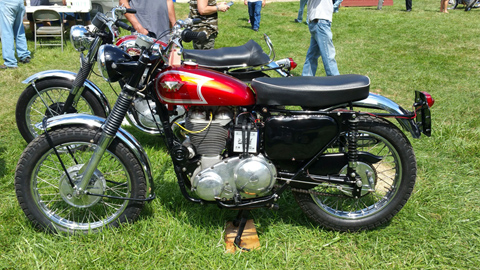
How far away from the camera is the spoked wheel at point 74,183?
7.71 ft

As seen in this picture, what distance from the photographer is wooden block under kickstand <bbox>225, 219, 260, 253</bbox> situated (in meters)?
2.59

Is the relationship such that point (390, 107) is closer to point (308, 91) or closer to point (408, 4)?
point (308, 91)

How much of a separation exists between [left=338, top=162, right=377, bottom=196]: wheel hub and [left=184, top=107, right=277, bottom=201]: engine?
55cm

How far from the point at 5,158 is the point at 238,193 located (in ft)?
8.81

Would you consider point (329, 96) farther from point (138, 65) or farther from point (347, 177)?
point (138, 65)

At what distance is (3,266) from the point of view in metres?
2.35

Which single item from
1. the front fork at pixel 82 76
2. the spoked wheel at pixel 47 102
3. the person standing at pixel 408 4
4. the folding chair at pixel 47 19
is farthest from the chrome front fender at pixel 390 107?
the person standing at pixel 408 4

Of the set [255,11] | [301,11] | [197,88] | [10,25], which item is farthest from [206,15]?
[301,11]

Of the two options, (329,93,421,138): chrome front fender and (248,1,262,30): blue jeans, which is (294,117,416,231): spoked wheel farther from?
(248,1,262,30): blue jeans

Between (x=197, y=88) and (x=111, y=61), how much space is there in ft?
1.82

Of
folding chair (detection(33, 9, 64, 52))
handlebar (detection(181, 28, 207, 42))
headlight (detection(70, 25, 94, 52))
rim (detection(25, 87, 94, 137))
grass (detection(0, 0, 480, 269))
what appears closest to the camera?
handlebar (detection(181, 28, 207, 42))

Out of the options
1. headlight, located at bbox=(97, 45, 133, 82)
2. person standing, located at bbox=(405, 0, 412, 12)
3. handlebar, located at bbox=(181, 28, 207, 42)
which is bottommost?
headlight, located at bbox=(97, 45, 133, 82)

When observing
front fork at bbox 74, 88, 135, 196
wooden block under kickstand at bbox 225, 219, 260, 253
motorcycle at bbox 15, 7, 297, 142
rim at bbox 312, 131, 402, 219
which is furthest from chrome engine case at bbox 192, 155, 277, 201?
motorcycle at bbox 15, 7, 297, 142

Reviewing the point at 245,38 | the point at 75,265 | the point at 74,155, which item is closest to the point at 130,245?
the point at 75,265
